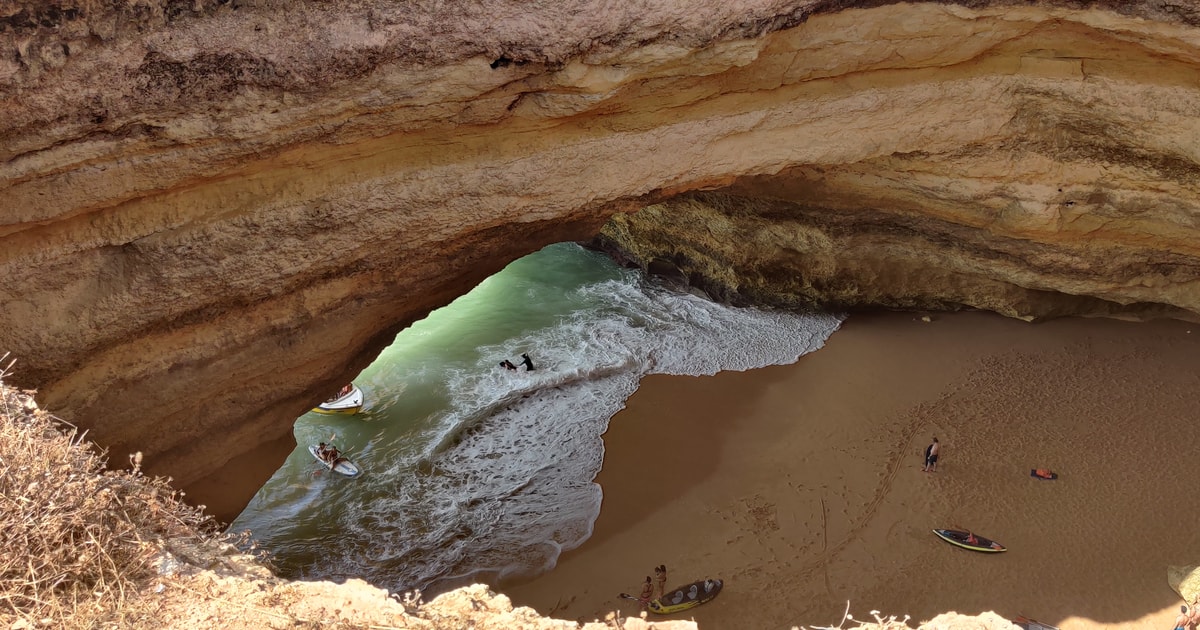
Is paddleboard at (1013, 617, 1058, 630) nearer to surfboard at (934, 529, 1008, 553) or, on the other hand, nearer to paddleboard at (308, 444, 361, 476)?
surfboard at (934, 529, 1008, 553)

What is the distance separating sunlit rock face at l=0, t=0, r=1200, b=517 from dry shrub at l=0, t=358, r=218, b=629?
240 cm

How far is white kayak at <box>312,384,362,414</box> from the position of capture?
10.6 meters

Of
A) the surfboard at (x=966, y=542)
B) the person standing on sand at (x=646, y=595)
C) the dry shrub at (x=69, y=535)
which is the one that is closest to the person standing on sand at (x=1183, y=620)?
the surfboard at (x=966, y=542)

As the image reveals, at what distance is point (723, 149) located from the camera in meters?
7.41

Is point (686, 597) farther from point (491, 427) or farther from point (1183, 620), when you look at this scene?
point (1183, 620)

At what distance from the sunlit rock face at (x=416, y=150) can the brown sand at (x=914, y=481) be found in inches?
61.5

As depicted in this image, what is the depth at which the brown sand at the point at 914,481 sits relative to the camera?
7344 millimetres

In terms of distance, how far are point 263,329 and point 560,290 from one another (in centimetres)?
717

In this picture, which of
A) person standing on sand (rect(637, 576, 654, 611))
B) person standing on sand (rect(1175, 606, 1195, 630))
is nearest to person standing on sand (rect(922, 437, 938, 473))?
person standing on sand (rect(1175, 606, 1195, 630))

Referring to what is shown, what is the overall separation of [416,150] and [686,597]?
4493mm

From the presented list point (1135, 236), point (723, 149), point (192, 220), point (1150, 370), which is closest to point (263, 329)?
point (192, 220)

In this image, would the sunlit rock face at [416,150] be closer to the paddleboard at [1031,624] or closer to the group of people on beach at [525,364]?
the group of people on beach at [525,364]

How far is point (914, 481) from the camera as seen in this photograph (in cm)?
845

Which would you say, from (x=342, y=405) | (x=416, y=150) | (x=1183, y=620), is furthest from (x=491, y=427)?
(x=1183, y=620)
